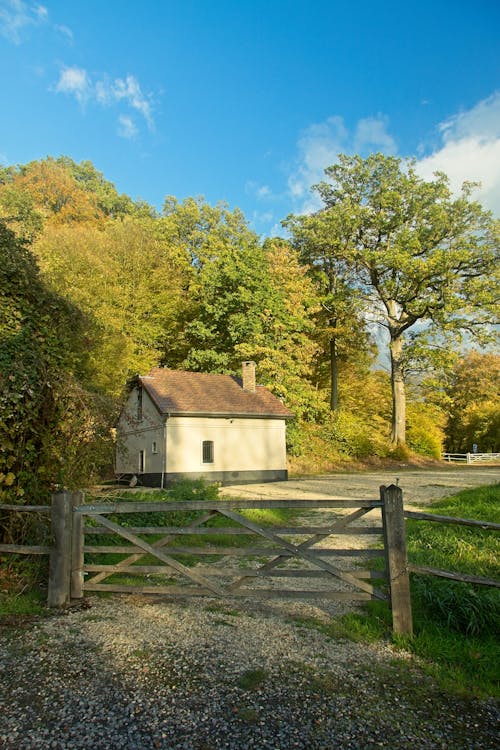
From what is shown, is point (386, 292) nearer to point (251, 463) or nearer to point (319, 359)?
point (319, 359)

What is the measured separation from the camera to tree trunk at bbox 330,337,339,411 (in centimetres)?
3694

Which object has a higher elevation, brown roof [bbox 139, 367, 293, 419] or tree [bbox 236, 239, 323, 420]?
tree [bbox 236, 239, 323, 420]

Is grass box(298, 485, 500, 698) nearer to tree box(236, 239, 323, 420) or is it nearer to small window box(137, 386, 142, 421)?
small window box(137, 386, 142, 421)

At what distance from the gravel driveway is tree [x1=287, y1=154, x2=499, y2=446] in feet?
104

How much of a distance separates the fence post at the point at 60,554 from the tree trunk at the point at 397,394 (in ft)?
103

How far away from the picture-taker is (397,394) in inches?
1367

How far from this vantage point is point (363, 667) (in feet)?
12.6

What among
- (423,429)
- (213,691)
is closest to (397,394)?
(423,429)

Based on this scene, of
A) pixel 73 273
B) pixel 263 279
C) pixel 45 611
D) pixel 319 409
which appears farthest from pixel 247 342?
pixel 45 611

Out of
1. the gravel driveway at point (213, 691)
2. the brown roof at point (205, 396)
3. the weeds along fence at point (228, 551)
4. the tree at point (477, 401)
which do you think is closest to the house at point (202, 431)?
the brown roof at point (205, 396)

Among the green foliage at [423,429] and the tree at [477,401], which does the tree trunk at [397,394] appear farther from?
the tree at [477,401]

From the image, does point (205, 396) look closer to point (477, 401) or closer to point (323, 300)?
point (323, 300)

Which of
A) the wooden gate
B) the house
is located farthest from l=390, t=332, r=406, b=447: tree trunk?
the wooden gate

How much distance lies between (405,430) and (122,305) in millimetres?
22955
